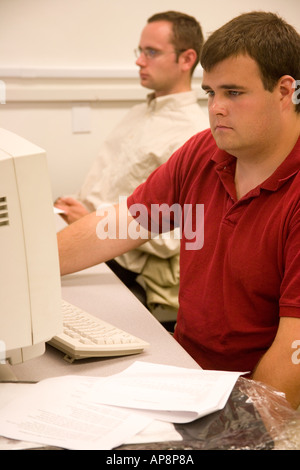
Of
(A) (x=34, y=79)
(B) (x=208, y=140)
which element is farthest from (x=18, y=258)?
(A) (x=34, y=79)

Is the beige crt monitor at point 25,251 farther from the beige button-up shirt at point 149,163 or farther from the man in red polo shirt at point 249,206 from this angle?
the beige button-up shirt at point 149,163

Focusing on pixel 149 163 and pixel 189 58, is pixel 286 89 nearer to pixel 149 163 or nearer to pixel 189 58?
pixel 149 163

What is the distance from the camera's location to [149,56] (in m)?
2.33

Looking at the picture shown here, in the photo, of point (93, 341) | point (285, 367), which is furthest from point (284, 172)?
point (93, 341)

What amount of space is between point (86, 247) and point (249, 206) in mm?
430

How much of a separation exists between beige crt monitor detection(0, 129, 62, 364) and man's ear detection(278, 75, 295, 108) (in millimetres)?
551

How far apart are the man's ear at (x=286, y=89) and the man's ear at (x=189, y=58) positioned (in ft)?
3.91

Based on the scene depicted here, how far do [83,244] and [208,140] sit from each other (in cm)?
38

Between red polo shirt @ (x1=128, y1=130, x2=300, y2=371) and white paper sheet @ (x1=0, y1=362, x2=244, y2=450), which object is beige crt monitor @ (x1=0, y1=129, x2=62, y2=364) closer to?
white paper sheet @ (x1=0, y1=362, x2=244, y2=450)

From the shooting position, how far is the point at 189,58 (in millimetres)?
2297

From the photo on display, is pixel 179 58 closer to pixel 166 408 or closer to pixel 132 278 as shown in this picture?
pixel 132 278

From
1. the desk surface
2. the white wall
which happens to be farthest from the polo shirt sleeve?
the white wall

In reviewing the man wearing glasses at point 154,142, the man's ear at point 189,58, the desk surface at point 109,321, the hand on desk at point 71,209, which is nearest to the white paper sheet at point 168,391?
the desk surface at point 109,321

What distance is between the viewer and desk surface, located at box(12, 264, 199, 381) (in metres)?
1.01
